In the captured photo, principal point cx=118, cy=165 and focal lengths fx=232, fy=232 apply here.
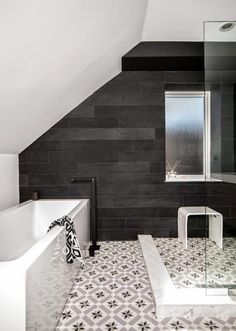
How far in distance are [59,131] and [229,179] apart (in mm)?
2421

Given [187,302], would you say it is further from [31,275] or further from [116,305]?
[31,275]

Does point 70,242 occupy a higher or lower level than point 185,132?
lower

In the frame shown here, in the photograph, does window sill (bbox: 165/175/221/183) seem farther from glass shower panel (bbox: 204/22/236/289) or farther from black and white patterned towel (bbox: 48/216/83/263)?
black and white patterned towel (bbox: 48/216/83/263)

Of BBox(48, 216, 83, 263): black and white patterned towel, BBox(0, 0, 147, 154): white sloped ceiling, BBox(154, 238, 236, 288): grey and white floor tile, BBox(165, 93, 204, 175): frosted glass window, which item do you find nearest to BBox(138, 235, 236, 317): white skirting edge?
BBox(154, 238, 236, 288): grey and white floor tile

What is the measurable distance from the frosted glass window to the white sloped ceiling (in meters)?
1.25

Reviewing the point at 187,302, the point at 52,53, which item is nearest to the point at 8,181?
the point at 52,53

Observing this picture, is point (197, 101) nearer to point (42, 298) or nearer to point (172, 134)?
point (172, 134)

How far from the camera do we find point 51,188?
3.54 metres

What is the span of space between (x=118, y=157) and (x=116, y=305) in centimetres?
204

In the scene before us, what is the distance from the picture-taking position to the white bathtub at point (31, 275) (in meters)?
1.24

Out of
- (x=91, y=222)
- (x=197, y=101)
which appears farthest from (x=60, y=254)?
(x=197, y=101)

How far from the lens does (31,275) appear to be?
131 cm

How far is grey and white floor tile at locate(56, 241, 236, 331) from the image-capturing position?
69.9 inches

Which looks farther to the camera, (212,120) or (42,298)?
Answer: (212,120)
